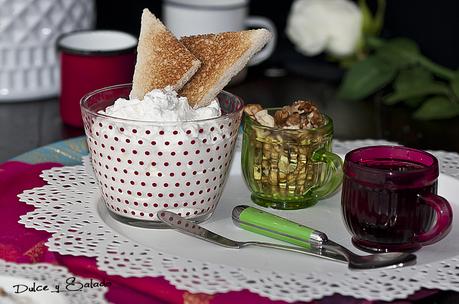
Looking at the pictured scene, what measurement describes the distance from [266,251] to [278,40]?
43.9 inches

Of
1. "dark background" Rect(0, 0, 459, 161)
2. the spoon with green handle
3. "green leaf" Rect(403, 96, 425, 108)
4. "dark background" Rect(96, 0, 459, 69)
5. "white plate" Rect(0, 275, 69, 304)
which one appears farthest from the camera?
"dark background" Rect(96, 0, 459, 69)

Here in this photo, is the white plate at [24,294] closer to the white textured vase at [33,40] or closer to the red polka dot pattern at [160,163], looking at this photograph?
A: the red polka dot pattern at [160,163]

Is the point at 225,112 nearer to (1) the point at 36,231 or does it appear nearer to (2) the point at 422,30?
(1) the point at 36,231

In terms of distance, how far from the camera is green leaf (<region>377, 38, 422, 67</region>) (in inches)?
66.5

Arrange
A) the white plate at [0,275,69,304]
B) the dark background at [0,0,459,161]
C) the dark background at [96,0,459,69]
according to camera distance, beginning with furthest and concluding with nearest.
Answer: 1. the dark background at [96,0,459,69]
2. the dark background at [0,0,459,161]
3. the white plate at [0,275,69,304]

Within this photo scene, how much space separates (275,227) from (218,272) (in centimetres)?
12

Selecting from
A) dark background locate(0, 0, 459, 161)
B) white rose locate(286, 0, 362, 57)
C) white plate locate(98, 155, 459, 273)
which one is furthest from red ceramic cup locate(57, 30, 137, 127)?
white plate locate(98, 155, 459, 273)

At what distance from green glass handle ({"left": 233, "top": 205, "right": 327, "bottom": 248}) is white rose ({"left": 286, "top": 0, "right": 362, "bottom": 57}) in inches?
30.3

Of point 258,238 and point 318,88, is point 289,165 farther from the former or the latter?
point 318,88

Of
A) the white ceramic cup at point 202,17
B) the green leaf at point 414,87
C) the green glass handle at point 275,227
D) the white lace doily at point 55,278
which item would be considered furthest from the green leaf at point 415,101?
the white lace doily at point 55,278

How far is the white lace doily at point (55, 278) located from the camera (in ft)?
2.86

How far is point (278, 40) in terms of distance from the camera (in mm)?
2055

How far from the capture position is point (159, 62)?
1.07 metres

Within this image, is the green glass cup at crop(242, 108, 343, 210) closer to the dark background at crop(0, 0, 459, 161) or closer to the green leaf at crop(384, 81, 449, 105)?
the dark background at crop(0, 0, 459, 161)
